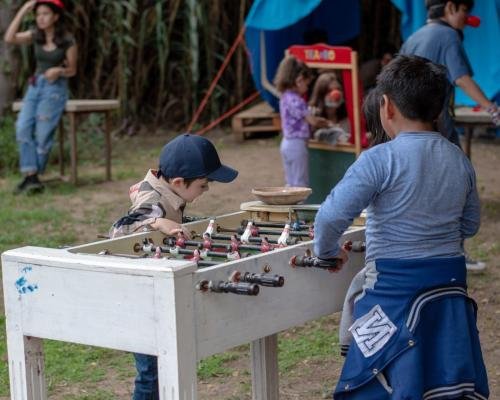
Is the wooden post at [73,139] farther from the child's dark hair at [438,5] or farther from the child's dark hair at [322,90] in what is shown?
the child's dark hair at [438,5]

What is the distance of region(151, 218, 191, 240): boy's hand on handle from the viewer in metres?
3.63

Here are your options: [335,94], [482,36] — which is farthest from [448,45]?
[482,36]

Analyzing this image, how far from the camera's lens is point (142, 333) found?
2.97 metres

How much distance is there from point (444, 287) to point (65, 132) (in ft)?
28.6

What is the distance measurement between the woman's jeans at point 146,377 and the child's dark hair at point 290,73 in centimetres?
443

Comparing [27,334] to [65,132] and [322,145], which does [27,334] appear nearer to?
[322,145]

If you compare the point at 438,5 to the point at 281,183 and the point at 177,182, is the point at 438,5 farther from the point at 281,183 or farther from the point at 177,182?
the point at 281,183

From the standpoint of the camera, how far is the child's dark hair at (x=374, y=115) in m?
3.45

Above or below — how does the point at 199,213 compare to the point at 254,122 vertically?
below

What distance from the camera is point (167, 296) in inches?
114

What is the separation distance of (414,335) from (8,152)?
7983 millimetres

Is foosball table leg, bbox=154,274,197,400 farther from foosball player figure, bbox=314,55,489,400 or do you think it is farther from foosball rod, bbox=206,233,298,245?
foosball rod, bbox=206,233,298,245

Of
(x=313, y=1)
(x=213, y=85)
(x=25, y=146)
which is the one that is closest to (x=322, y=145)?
(x=313, y=1)

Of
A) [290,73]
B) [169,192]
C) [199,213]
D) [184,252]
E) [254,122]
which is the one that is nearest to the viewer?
[184,252]
